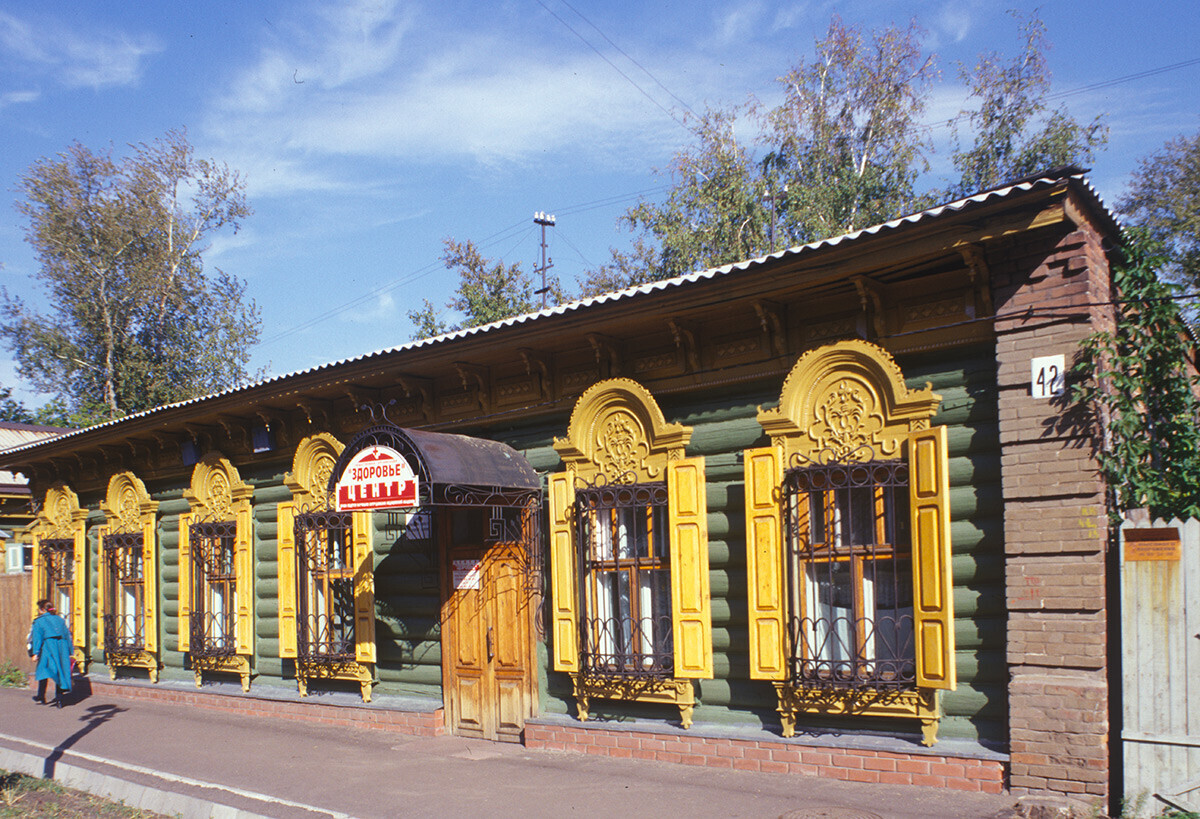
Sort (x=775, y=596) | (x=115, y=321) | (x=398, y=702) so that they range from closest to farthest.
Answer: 1. (x=775, y=596)
2. (x=398, y=702)
3. (x=115, y=321)

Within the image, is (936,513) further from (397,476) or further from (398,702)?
(398,702)

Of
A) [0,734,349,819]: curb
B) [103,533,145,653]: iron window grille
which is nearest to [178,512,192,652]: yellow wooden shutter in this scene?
[103,533,145,653]: iron window grille

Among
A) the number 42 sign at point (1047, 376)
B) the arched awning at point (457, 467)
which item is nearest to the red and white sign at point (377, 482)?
the arched awning at point (457, 467)

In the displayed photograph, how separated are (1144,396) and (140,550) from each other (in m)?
13.1

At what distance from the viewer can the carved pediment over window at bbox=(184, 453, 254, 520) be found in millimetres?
12320

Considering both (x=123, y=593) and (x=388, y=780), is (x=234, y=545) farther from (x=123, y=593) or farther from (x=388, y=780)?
(x=388, y=780)

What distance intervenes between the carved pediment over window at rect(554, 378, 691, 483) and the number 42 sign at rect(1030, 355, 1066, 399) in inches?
107

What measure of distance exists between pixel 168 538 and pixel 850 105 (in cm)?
1784

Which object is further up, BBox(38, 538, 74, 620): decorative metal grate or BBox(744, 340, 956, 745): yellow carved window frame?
BBox(744, 340, 956, 745): yellow carved window frame

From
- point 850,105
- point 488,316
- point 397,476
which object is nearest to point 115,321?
point 488,316

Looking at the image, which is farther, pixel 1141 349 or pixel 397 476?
pixel 397 476

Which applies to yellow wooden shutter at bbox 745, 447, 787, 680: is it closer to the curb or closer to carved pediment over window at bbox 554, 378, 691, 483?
carved pediment over window at bbox 554, 378, 691, 483

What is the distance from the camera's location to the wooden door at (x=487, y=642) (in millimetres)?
9133

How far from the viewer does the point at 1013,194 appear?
5789 mm
